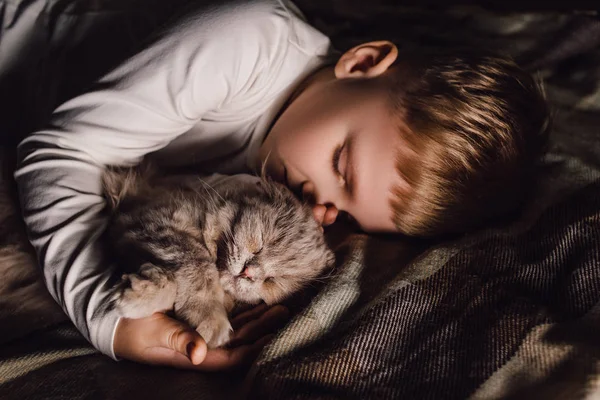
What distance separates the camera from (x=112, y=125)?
111 centimetres

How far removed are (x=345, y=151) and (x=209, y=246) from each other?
40 centimetres

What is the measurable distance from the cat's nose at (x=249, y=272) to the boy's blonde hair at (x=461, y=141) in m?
0.39

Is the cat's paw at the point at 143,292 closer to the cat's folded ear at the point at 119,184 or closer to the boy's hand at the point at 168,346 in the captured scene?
the boy's hand at the point at 168,346

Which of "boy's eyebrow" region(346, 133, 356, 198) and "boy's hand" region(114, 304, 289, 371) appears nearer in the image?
"boy's hand" region(114, 304, 289, 371)

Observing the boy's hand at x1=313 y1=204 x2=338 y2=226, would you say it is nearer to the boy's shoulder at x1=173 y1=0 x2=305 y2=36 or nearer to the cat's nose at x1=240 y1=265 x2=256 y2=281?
the cat's nose at x1=240 y1=265 x2=256 y2=281

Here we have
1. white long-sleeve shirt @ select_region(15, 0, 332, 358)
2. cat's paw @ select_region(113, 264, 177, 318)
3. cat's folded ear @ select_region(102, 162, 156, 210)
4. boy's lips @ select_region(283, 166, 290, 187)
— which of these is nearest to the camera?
cat's paw @ select_region(113, 264, 177, 318)

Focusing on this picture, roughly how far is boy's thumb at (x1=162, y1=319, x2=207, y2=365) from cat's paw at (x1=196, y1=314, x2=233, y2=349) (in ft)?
0.06

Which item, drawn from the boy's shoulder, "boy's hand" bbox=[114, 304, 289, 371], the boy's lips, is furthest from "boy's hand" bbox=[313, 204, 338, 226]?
the boy's shoulder

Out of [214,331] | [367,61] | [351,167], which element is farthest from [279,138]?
[214,331]

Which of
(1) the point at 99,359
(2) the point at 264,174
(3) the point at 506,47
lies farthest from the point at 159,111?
(3) the point at 506,47

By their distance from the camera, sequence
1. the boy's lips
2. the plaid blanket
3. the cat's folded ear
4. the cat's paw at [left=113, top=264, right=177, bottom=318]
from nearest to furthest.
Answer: the plaid blanket
the cat's paw at [left=113, top=264, right=177, bottom=318]
the cat's folded ear
the boy's lips

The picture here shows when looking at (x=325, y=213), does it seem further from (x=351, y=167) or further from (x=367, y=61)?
(x=367, y=61)

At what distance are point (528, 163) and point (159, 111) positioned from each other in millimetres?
912

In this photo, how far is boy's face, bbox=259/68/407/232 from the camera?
46.5 inches
